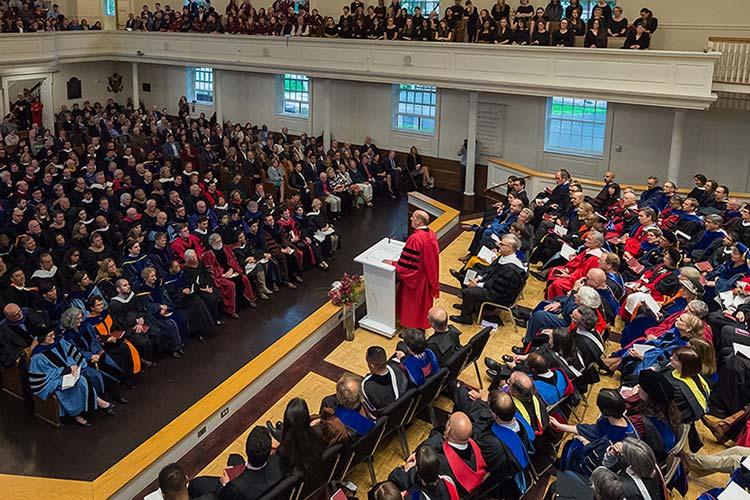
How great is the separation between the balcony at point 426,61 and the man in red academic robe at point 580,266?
542 cm

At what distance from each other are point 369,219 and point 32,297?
809 centimetres

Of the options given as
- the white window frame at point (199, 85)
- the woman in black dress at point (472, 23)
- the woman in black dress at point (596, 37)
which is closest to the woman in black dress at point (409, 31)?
the woman in black dress at point (472, 23)

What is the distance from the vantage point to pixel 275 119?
74.9 feet

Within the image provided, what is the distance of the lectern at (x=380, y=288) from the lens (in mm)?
8297

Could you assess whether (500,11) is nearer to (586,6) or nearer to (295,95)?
(586,6)

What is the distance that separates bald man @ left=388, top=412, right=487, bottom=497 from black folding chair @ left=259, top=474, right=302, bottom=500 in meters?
0.75

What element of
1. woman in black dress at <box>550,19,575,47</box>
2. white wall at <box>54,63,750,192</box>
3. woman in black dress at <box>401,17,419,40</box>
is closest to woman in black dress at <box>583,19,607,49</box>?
woman in black dress at <box>550,19,575,47</box>

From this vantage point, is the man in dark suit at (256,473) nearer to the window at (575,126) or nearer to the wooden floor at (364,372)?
the wooden floor at (364,372)

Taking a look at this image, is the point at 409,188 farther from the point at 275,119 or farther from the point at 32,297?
the point at 32,297

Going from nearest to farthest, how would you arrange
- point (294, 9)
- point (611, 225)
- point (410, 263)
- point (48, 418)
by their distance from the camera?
point (48, 418) → point (410, 263) → point (611, 225) → point (294, 9)

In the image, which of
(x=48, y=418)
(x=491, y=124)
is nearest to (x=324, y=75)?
(x=491, y=124)

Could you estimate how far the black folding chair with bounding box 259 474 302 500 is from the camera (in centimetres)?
452

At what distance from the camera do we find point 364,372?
7785mm

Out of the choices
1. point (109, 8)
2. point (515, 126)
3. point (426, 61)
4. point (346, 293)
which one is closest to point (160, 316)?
point (346, 293)
